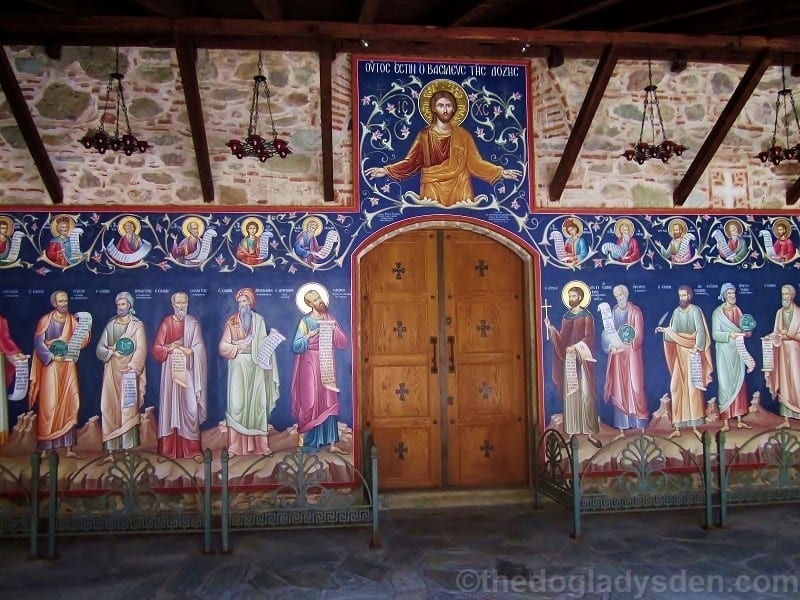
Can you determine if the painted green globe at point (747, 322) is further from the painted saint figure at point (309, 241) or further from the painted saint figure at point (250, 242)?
the painted saint figure at point (250, 242)

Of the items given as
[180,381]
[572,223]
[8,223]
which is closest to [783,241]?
[572,223]

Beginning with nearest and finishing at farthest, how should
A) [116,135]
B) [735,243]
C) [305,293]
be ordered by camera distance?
1. [116,135]
2. [305,293]
3. [735,243]

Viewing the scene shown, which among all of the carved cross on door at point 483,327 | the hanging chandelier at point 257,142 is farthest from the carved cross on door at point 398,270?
the hanging chandelier at point 257,142

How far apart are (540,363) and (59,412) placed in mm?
5031

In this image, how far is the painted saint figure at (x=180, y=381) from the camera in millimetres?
6809

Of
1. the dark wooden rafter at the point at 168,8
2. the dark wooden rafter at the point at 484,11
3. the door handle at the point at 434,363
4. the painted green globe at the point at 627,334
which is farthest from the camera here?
the door handle at the point at 434,363

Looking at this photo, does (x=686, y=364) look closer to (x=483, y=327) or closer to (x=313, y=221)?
(x=483, y=327)

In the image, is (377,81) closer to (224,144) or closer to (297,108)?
(297,108)

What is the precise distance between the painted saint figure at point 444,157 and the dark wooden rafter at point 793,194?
10.5 ft

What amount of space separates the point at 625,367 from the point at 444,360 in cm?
199

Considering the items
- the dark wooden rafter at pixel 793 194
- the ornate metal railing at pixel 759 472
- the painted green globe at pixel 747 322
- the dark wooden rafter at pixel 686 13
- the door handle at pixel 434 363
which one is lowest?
the ornate metal railing at pixel 759 472

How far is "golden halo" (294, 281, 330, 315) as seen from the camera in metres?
7.04

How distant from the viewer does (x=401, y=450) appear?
7387 millimetres

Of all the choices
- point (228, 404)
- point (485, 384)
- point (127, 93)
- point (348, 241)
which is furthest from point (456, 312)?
point (127, 93)
